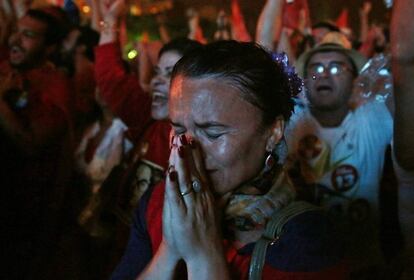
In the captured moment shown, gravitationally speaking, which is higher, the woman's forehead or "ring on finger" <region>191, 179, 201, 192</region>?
the woman's forehead

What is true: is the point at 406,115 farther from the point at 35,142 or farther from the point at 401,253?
the point at 35,142

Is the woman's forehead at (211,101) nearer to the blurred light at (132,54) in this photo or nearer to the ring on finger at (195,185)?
the ring on finger at (195,185)

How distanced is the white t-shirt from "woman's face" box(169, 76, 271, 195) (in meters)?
1.14

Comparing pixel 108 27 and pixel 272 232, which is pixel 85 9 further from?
pixel 272 232

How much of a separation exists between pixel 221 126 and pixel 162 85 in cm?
144

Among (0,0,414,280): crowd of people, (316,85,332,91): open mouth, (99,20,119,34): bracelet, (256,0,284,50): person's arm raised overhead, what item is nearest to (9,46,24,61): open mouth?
(0,0,414,280): crowd of people

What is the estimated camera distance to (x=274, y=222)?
1414 millimetres

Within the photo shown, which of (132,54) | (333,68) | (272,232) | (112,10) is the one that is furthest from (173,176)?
(132,54)

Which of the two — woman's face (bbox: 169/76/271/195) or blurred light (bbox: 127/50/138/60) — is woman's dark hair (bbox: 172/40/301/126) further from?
blurred light (bbox: 127/50/138/60)

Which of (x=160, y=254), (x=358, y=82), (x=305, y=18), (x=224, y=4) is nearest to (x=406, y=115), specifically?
(x=160, y=254)

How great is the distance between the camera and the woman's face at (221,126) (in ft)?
4.58

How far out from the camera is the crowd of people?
139 centimetres

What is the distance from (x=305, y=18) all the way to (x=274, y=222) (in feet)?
9.39

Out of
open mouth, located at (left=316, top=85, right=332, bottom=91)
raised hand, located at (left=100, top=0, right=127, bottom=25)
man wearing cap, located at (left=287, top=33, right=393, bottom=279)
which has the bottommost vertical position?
man wearing cap, located at (left=287, top=33, right=393, bottom=279)
